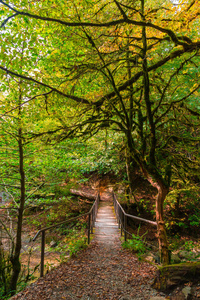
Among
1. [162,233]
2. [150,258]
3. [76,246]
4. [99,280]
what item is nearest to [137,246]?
[150,258]

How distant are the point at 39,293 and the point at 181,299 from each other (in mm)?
2395

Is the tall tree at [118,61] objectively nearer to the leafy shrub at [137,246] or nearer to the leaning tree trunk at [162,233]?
the leaning tree trunk at [162,233]

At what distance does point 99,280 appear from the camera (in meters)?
3.93

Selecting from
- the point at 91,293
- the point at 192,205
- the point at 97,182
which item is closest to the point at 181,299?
the point at 91,293

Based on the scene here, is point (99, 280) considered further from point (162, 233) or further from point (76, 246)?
point (162, 233)

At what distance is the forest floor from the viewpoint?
10.8 ft

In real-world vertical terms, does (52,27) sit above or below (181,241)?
above

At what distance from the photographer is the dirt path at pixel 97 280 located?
3309mm

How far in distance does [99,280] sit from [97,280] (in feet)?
0.14

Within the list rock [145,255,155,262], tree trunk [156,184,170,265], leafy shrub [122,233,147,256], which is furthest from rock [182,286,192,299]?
rock [145,255,155,262]

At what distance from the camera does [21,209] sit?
18.4 ft

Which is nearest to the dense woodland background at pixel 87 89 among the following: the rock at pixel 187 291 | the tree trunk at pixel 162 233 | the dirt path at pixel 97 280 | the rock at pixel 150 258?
the tree trunk at pixel 162 233

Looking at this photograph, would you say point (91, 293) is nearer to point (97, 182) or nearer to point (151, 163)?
point (151, 163)

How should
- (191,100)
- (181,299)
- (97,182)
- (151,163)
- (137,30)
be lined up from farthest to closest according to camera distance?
(97,182) → (191,100) → (137,30) → (151,163) → (181,299)
